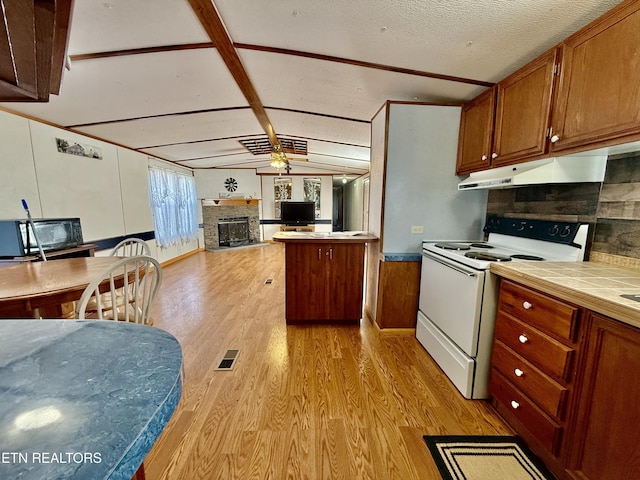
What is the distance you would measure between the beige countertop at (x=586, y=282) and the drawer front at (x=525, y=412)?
62 cm

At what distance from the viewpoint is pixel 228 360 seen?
2160 millimetres

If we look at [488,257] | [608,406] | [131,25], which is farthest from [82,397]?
[131,25]

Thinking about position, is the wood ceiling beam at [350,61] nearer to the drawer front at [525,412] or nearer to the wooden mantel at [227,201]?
the drawer front at [525,412]

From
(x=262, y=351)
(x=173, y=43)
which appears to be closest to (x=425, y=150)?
(x=173, y=43)

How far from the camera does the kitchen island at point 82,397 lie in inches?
13.8

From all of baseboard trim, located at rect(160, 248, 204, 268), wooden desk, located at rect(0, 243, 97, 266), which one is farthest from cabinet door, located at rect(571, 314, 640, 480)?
baseboard trim, located at rect(160, 248, 204, 268)

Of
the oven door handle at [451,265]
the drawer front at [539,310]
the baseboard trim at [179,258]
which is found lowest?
the baseboard trim at [179,258]

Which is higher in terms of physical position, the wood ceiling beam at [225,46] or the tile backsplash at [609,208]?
the wood ceiling beam at [225,46]

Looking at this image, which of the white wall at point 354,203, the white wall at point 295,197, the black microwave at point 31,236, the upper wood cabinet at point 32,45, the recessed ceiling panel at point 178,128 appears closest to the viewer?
the upper wood cabinet at point 32,45

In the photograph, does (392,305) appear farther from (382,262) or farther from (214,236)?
(214,236)

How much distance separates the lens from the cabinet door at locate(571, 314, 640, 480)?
0.94 metres

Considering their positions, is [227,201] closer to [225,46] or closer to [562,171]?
[225,46]

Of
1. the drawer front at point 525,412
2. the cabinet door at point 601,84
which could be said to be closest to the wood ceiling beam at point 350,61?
the cabinet door at point 601,84

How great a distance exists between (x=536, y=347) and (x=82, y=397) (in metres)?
1.77
